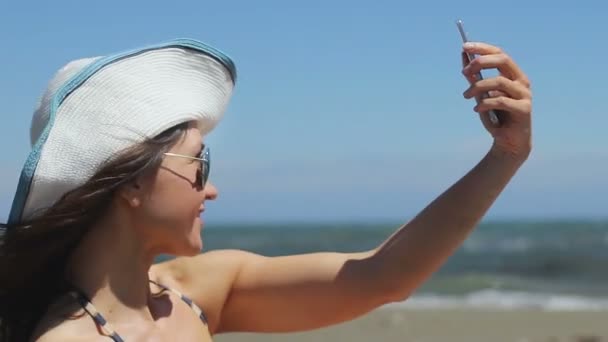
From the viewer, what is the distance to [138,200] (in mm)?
2076

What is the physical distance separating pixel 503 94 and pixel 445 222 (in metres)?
0.30

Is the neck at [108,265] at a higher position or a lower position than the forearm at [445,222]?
lower

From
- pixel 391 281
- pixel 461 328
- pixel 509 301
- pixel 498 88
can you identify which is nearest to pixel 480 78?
pixel 498 88

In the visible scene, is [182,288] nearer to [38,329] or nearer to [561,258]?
[38,329]

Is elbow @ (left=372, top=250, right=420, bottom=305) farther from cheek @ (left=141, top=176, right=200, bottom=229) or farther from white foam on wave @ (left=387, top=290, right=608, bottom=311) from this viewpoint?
white foam on wave @ (left=387, top=290, right=608, bottom=311)

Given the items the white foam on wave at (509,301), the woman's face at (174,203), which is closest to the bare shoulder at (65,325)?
the woman's face at (174,203)

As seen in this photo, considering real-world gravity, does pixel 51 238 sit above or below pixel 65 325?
above

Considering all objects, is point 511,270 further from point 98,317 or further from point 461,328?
point 98,317

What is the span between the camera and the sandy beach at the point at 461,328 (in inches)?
358

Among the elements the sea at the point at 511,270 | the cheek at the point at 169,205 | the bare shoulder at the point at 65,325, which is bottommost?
the sea at the point at 511,270

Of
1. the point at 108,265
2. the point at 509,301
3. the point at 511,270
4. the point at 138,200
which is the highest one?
the point at 138,200

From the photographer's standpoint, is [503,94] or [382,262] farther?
[382,262]

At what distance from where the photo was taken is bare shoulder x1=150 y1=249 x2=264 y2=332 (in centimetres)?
239

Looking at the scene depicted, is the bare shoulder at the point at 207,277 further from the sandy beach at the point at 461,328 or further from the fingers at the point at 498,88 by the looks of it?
the sandy beach at the point at 461,328
